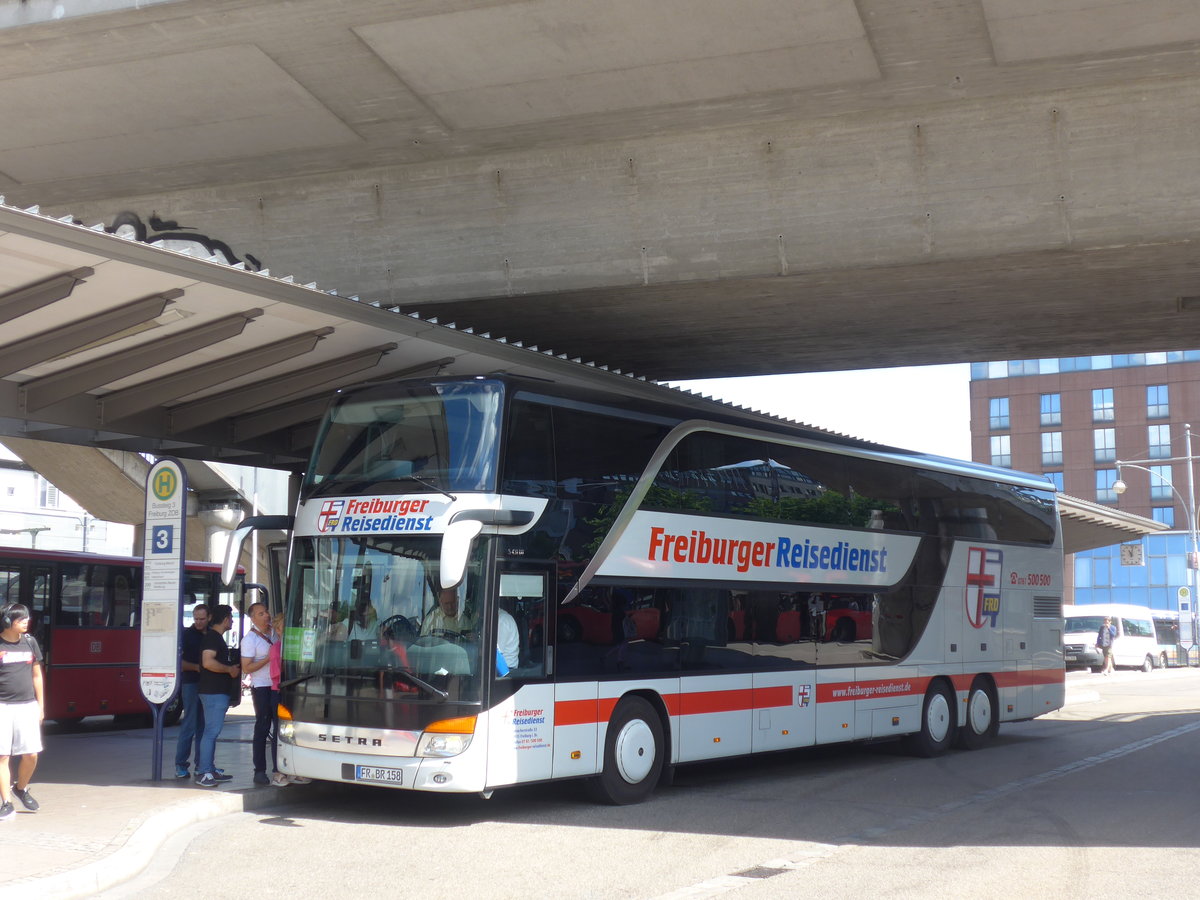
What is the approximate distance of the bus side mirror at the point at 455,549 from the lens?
9.95 meters

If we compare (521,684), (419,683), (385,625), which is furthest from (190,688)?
(521,684)

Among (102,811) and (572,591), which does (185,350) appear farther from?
(572,591)

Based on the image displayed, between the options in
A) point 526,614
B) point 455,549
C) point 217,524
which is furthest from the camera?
point 217,524

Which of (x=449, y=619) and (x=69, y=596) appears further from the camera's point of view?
(x=69, y=596)

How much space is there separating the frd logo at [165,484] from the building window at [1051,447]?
302ft

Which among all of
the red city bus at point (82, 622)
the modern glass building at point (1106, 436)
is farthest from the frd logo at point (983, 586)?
the modern glass building at point (1106, 436)

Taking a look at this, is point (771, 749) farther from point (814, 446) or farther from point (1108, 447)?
point (1108, 447)

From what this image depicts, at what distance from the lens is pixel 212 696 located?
12117mm

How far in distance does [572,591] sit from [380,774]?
7.95 feet

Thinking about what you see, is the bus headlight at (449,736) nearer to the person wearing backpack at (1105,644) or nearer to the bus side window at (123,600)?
the bus side window at (123,600)

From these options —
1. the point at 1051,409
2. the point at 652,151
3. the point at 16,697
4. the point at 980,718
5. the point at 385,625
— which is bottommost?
the point at 980,718

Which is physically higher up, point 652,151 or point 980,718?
point 652,151

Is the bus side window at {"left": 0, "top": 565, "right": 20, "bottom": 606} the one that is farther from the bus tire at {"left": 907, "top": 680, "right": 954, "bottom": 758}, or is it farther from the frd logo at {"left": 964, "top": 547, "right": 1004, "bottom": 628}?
the frd logo at {"left": 964, "top": 547, "right": 1004, "bottom": 628}

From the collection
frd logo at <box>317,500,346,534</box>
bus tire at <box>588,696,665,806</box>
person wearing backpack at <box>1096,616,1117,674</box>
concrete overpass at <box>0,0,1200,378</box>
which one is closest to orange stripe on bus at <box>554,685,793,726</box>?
bus tire at <box>588,696,665,806</box>
